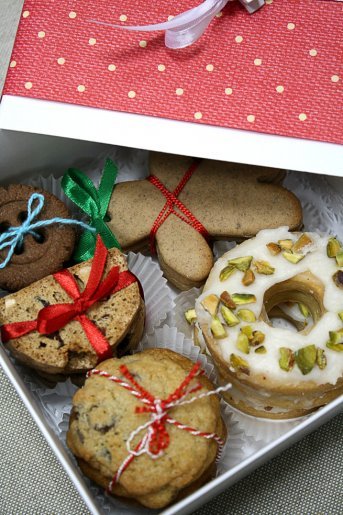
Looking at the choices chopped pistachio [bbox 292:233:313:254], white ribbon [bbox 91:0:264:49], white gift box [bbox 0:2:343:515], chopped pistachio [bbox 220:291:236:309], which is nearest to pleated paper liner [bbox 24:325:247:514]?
white gift box [bbox 0:2:343:515]

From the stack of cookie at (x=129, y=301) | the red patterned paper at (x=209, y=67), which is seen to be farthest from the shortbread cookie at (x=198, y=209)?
the red patterned paper at (x=209, y=67)

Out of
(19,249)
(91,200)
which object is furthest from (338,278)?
(19,249)

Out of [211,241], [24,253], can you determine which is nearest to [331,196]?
[211,241]

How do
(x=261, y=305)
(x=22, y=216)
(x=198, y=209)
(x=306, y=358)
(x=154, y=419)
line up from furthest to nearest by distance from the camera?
(x=198, y=209), (x=22, y=216), (x=261, y=305), (x=306, y=358), (x=154, y=419)

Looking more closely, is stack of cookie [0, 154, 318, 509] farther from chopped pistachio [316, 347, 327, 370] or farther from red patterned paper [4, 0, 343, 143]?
red patterned paper [4, 0, 343, 143]

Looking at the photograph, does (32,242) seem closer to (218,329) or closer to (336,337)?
(218,329)

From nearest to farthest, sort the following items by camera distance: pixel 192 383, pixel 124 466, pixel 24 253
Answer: pixel 124 466
pixel 192 383
pixel 24 253

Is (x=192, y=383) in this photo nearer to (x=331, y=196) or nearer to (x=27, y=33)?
(x=331, y=196)
